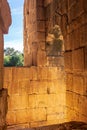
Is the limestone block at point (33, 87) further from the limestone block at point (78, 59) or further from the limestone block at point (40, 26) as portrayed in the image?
the limestone block at point (78, 59)

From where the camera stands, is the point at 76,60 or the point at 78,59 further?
the point at 76,60

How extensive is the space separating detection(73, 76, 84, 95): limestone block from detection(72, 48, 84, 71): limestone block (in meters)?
0.25

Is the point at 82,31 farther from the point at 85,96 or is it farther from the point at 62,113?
the point at 62,113

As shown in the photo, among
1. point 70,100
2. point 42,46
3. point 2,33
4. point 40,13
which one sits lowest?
point 70,100

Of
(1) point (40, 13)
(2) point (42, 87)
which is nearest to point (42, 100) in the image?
(2) point (42, 87)

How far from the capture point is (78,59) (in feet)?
20.3

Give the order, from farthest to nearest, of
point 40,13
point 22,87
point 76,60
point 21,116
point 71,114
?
point 40,13 → point 22,87 → point 21,116 → point 71,114 → point 76,60

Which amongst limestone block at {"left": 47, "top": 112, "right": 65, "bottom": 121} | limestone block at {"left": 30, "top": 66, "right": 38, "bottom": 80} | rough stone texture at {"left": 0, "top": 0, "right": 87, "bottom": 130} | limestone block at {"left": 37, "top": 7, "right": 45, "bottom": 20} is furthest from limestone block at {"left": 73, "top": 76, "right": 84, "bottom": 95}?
limestone block at {"left": 37, "top": 7, "right": 45, "bottom": 20}

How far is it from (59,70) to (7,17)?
614cm

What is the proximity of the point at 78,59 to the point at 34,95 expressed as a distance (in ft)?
12.5

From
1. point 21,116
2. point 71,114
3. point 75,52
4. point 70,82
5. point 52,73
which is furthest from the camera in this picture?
point 52,73

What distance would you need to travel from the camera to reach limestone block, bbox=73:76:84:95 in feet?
19.6

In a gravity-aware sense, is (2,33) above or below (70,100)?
above

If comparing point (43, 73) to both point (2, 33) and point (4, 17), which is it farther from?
point (4, 17)
